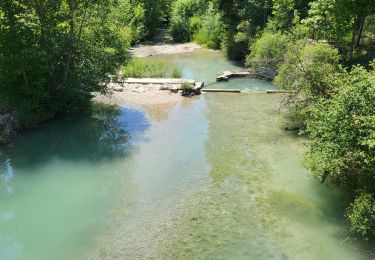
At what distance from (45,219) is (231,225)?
18.6ft

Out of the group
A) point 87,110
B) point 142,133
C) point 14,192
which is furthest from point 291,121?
point 14,192

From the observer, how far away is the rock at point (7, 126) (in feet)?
59.9

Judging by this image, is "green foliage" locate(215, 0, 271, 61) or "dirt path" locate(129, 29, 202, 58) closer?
"green foliage" locate(215, 0, 271, 61)

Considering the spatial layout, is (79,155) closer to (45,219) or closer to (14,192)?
(14,192)

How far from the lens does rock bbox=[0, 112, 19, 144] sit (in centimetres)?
1825

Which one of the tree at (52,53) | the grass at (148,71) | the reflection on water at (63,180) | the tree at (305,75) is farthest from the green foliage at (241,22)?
the reflection on water at (63,180)

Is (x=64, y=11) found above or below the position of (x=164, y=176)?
above

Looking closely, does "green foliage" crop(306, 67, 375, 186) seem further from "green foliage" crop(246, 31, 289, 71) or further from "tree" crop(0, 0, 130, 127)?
"green foliage" crop(246, 31, 289, 71)

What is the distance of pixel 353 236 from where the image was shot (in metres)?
11.6

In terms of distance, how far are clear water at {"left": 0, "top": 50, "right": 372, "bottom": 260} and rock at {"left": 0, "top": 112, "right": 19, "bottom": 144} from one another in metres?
0.44

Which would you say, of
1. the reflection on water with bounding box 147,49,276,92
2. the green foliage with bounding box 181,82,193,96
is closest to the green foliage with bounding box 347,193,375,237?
the green foliage with bounding box 181,82,193,96

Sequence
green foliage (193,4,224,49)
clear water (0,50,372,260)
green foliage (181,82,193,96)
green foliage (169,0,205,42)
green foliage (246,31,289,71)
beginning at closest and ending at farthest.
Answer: clear water (0,50,372,260) < green foliage (181,82,193,96) < green foliage (246,31,289,71) < green foliage (193,4,224,49) < green foliage (169,0,205,42)

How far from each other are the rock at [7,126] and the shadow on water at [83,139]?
0.37m

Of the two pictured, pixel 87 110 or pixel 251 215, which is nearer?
pixel 251 215
